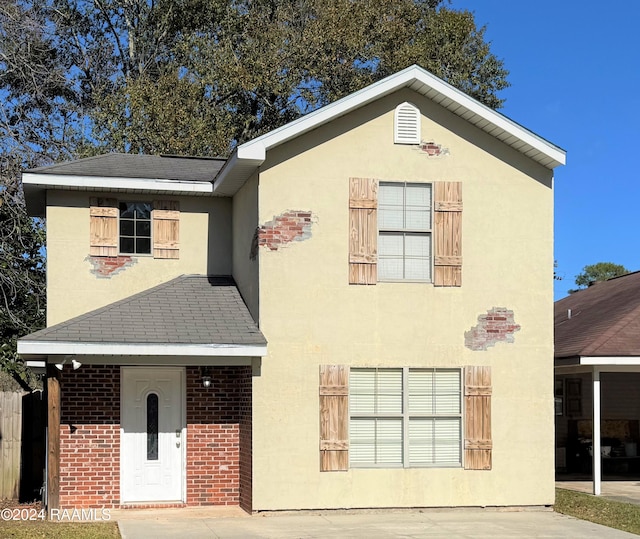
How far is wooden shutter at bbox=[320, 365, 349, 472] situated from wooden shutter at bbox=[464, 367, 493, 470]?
1.87 meters

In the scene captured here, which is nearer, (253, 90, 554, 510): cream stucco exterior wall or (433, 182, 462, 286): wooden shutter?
(253, 90, 554, 510): cream stucco exterior wall

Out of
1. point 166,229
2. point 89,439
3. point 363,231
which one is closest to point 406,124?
point 363,231

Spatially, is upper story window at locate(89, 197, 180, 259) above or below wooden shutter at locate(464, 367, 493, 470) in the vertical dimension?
above

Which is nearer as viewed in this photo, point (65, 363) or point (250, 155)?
point (65, 363)

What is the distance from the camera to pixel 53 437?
13.4 m

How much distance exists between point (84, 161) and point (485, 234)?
7163mm

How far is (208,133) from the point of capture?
1126 inches

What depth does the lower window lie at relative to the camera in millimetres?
14312

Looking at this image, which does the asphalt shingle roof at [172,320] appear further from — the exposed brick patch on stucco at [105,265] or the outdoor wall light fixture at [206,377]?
the outdoor wall light fixture at [206,377]

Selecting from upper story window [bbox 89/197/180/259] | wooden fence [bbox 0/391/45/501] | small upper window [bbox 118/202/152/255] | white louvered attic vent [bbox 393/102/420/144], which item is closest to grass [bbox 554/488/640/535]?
white louvered attic vent [bbox 393/102/420/144]

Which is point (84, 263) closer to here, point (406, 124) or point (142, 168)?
point (142, 168)

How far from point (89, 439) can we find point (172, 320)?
2185 millimetres

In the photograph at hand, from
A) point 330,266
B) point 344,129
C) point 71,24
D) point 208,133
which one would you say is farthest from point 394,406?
point 71,24

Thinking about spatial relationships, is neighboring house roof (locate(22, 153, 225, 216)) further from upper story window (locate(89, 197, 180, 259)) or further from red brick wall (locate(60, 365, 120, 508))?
red brick wall (locate(60, 365, 120, 508))
